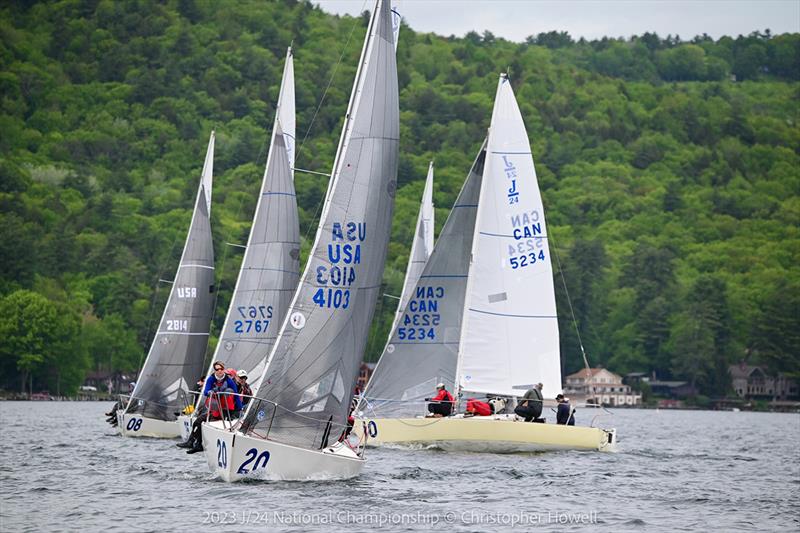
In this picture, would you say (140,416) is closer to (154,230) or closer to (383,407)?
(383,407)

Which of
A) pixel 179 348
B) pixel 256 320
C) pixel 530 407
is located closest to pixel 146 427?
pixel 179 348

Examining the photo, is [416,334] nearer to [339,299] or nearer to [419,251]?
[419,251]

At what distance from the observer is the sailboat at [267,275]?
39.8m

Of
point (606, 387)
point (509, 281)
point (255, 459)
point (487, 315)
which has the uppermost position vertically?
point (606, 387)

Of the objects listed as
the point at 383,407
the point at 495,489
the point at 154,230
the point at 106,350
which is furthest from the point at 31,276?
the point at 495,489

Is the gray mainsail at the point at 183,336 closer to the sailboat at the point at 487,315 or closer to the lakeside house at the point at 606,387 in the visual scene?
the sailboat at the point at 487,315

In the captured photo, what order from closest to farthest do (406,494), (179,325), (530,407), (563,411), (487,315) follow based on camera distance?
(406,494), (530,407), (563,411), (487,315), (179,325)

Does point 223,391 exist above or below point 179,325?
below

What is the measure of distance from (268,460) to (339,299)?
3377mm

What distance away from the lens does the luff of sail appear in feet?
124

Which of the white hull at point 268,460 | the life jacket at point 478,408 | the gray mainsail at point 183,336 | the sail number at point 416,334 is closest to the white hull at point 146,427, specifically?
the gray mainsail at point 183,336

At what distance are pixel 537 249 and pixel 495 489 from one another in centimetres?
1200

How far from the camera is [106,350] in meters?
131

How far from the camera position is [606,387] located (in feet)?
518
